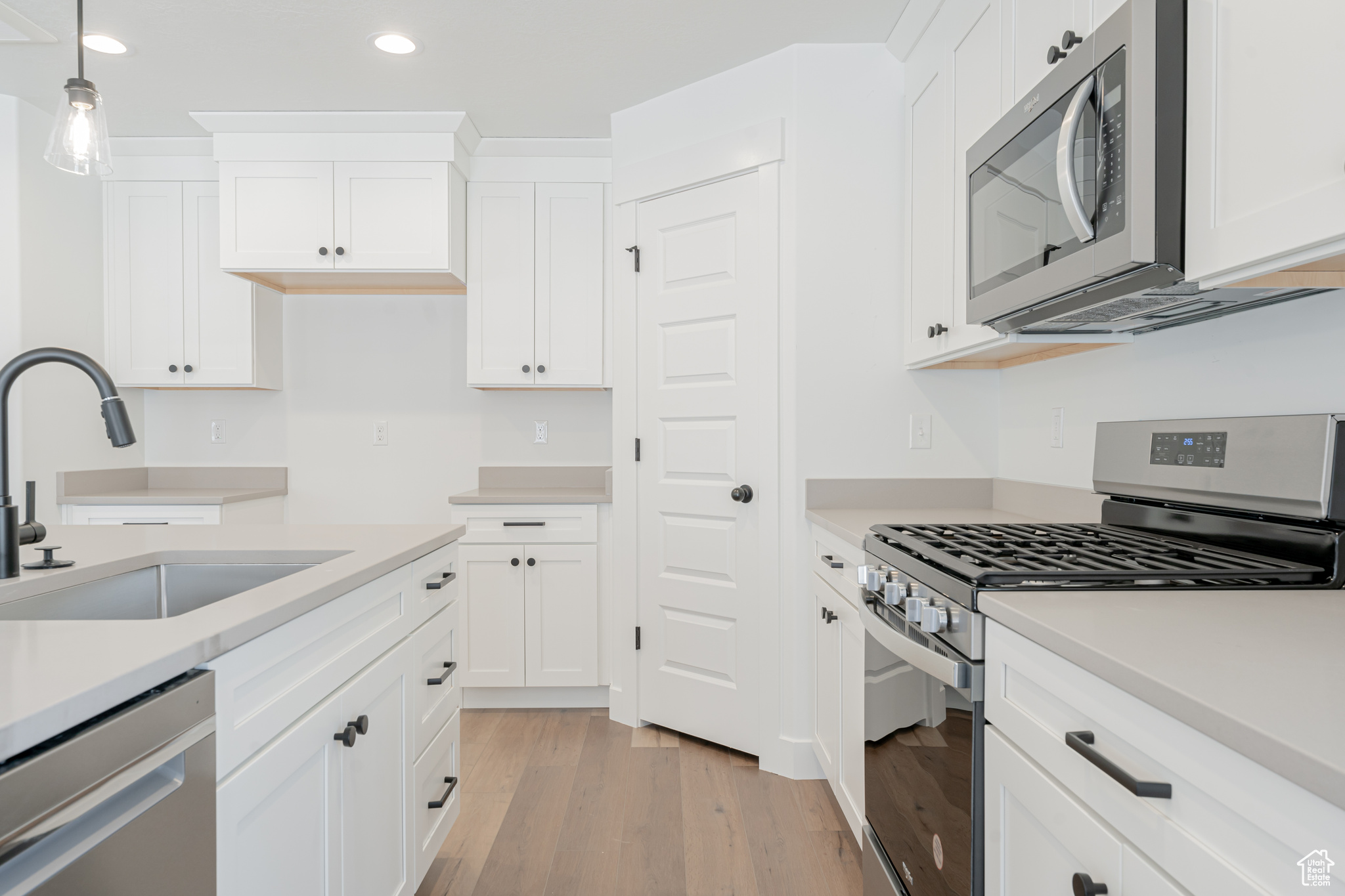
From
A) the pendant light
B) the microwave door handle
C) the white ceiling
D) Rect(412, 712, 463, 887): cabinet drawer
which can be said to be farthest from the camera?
the white ceiling

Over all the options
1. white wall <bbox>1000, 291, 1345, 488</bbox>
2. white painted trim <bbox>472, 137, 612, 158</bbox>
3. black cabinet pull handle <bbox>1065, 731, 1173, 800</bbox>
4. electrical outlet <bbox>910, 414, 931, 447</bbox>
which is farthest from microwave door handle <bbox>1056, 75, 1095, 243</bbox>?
white painted trim <bbox>472, 137, 612, 158</bbox>

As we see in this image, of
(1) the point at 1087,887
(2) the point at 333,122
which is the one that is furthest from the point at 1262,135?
(2) the point at 333,122

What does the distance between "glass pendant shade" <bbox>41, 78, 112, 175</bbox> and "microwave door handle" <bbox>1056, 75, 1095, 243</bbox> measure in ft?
5.99

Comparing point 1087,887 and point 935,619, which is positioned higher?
point 935,619

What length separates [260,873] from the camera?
1.02 meters

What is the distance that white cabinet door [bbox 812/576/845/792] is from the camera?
2102 mm

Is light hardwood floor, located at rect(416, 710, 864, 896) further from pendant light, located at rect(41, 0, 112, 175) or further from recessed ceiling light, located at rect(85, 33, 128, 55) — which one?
recessed ceiling light, located at rect(85, 33, 128, 55)

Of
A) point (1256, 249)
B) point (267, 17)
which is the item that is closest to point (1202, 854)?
point (1256, 249)

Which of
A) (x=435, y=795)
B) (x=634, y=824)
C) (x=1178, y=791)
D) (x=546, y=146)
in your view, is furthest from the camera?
(x=546, y=146)

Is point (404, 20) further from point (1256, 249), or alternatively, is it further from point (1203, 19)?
point (1256, 249)

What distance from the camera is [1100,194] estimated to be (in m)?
1.25

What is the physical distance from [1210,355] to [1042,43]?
2.41ft

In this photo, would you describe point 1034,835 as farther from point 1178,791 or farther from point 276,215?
point 276,215

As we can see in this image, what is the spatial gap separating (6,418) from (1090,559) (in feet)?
5.67
